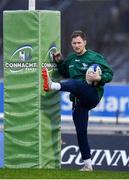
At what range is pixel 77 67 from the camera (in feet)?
37.4

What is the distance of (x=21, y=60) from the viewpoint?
451 inches

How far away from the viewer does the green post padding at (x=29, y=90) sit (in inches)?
447

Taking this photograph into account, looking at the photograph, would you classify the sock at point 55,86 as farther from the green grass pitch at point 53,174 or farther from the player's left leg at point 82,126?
the green grass pitch at point 53,174

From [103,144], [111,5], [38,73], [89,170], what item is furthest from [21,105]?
[111,5]

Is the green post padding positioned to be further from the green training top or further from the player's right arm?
the green training top

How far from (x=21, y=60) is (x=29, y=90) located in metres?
0.38

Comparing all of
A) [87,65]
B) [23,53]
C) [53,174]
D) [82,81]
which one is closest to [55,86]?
[82,81]

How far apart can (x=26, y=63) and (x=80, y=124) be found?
39.1 inches

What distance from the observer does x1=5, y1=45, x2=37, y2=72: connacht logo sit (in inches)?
449

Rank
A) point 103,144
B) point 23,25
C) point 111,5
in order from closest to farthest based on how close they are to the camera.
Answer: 1. point 23,25
2. point 103,144
3. point 111,5

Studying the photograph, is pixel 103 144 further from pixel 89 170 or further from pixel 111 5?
pixel 111 5

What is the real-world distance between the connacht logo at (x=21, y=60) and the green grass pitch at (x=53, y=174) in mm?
1251

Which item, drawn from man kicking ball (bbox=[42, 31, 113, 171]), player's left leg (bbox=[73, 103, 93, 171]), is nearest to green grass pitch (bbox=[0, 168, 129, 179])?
player's left leg (bbox=[73, 103, 93, 171])

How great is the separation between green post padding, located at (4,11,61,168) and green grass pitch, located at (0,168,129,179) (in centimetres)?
44
